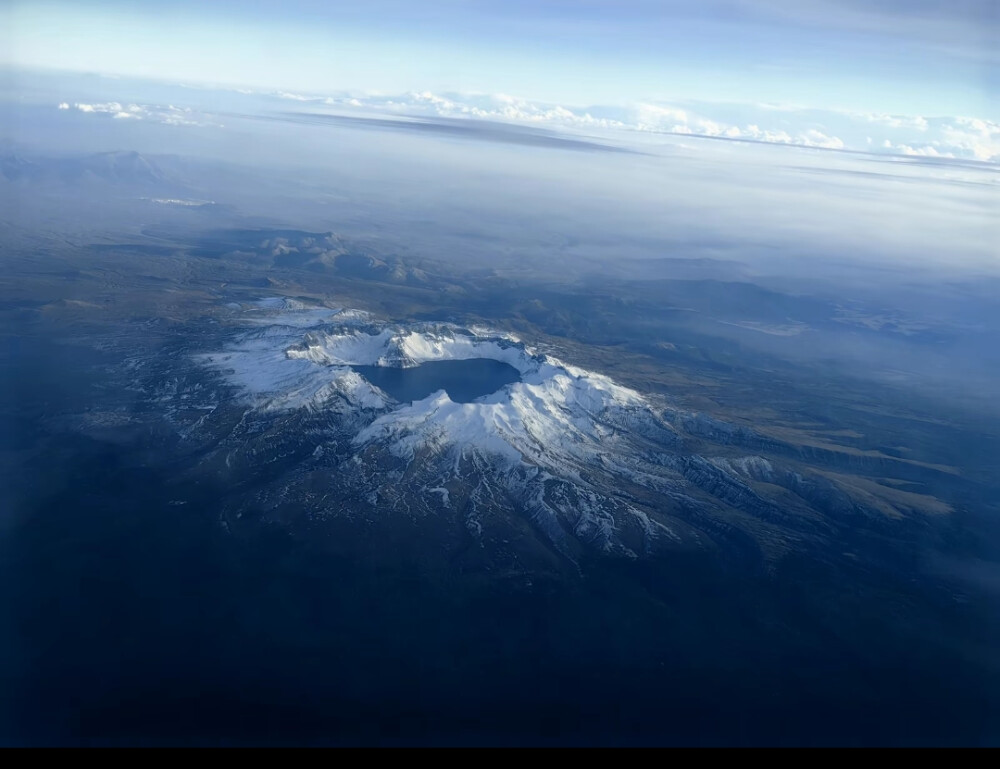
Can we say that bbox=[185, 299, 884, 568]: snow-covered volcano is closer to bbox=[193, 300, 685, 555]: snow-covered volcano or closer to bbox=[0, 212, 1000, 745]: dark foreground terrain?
bbox=[193, 300, 685, 555]: snow-covered volcano

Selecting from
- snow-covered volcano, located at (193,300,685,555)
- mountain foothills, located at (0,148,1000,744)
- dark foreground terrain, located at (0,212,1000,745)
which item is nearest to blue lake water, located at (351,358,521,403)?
mountain foothills, located at (0,148,1000,744)

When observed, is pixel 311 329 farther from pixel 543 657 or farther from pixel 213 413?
pixel 543 657

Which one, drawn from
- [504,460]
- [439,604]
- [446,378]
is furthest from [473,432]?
[439,604]

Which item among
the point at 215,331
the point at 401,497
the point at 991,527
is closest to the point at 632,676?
the point at 401,497

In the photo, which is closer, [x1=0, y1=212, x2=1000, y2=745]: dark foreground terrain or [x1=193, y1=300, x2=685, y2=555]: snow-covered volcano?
[x1=0, y1=212, x2=1000, y2=745]: dark foreground terrain

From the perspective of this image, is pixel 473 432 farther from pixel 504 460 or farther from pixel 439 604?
pixel 439 604

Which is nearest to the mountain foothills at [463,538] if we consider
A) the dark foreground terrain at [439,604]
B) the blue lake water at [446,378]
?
the dark foreground terrain at [439,604]
